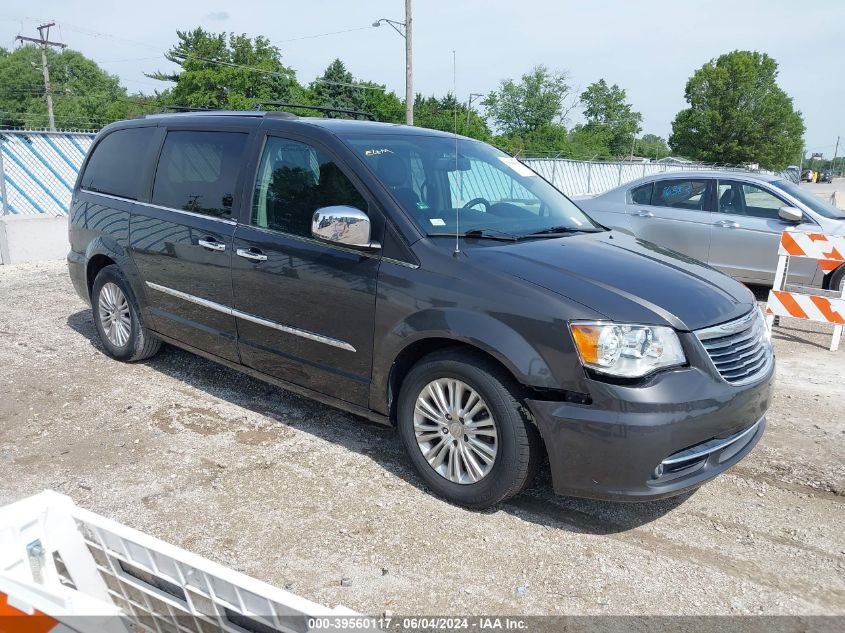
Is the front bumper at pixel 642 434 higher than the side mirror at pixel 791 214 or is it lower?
lower

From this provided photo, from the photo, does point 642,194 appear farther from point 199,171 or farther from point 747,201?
point 199,171

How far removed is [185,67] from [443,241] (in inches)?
2512

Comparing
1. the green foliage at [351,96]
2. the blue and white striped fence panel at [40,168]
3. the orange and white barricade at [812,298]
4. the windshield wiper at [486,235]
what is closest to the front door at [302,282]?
the windshield wiper at [486,235]

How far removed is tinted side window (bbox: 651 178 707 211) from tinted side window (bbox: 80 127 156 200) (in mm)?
6342

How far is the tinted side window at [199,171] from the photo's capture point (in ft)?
14.7

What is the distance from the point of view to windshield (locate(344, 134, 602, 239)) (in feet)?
12.5

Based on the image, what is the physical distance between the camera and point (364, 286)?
3701mm

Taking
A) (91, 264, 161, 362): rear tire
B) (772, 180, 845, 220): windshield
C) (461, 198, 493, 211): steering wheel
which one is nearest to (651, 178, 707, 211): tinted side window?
(772, 180, 845, 220): windshield

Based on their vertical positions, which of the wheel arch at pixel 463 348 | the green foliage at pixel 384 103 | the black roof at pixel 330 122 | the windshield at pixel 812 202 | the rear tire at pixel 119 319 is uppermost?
the green foliage at pixel 384 103

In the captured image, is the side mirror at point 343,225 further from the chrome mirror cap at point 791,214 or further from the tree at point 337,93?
the tree at point 337,93

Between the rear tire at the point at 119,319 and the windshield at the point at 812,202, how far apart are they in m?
7.33

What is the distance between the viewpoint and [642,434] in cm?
296

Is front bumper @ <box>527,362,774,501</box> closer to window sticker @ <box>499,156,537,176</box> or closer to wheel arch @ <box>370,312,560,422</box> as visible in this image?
wheel arch @ <box>370,312,560,422</box>

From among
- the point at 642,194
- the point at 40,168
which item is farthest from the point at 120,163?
the point at 40,168
